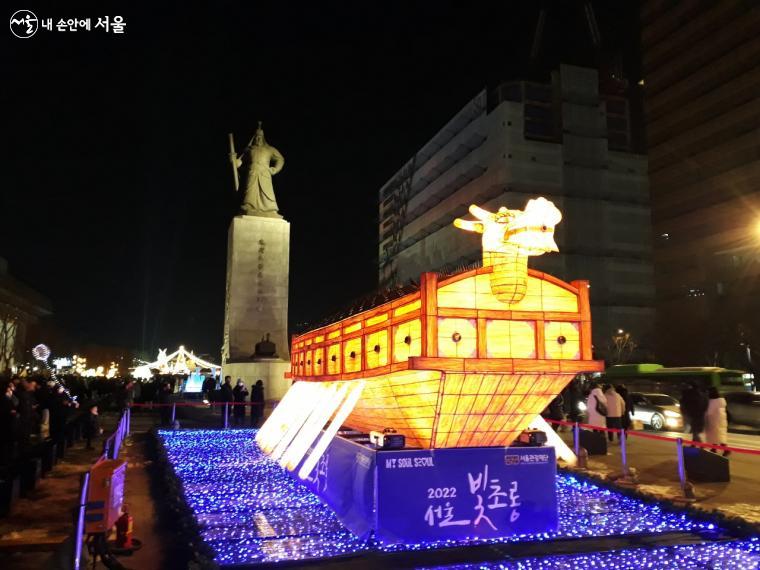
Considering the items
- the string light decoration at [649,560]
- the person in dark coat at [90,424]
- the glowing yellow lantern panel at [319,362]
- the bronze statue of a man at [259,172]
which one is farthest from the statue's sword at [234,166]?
the string light decoration at [649,560]

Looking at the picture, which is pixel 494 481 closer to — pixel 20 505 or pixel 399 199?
pixel 20 505

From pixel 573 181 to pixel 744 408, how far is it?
33141mm

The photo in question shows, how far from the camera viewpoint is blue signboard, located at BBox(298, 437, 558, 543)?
5.59 meters

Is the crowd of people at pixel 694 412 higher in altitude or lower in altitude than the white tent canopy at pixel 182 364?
lower

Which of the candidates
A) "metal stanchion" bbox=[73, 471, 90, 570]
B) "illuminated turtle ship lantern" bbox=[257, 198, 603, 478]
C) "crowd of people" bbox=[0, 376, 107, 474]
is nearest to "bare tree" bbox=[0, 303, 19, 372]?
"crowd of people" bbox=[0, 376, 107, 474]

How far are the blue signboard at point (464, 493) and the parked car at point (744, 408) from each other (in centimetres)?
1483

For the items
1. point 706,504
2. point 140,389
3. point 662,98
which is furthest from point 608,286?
point 706,504

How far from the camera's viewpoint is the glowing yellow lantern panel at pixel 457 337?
224 inches

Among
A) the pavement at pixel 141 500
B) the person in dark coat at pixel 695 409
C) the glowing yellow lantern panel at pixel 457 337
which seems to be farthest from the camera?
the person in dark coat at pixel 695 409

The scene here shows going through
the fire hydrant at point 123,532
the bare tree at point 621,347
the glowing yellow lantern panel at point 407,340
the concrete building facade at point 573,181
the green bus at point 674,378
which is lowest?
the fire hydrant at point 123,532

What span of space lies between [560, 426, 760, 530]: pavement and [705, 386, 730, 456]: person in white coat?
24.2 inches

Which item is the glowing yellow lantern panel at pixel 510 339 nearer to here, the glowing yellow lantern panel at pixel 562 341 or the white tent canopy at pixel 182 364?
the glowing yellow lantern panel at pixel 562 341

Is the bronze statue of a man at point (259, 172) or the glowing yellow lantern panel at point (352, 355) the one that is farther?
the bronze statue of a man at point (259, 172)

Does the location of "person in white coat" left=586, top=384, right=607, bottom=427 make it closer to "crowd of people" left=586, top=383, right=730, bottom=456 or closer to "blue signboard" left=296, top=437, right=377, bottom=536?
"crowd of people" left=586, top=383, right=730, bottom=456
